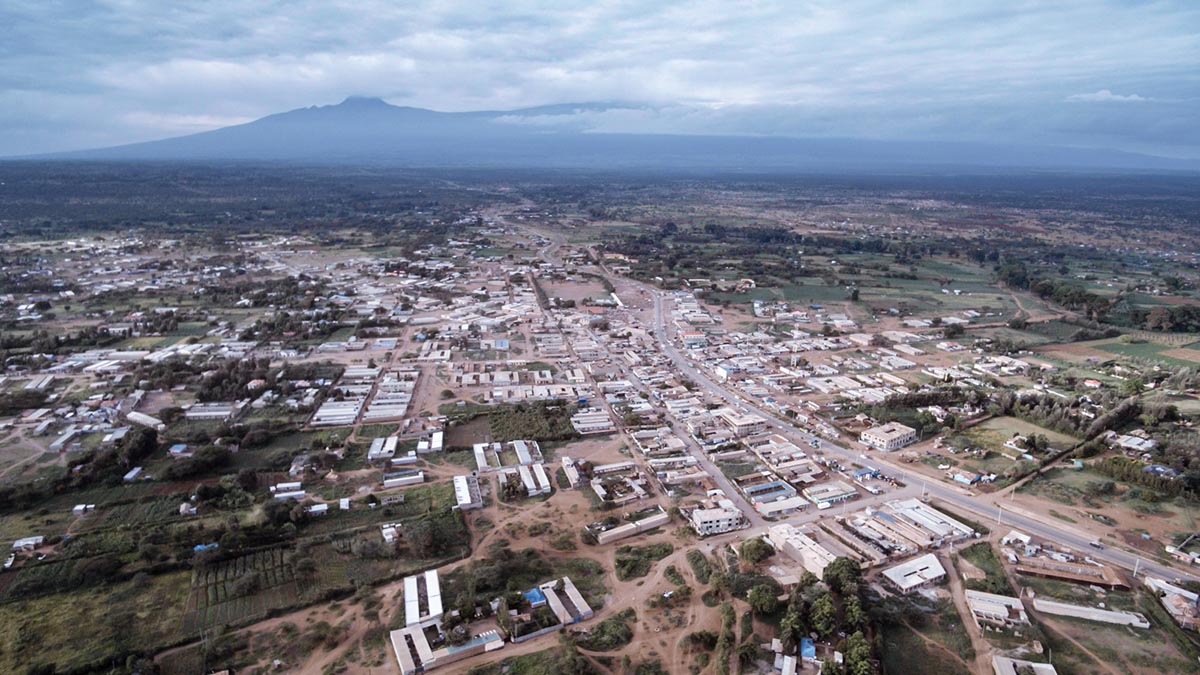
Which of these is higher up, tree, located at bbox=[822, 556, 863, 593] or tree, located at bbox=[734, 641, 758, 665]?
tree, located at bbox=[822, 556, 863, 593]

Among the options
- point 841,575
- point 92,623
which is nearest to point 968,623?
point 841,575

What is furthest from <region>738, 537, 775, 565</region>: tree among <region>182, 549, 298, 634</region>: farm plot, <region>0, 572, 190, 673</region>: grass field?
<region>0, 572, 190, 673</region>: grass field

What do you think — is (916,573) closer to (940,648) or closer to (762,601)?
(940,648)

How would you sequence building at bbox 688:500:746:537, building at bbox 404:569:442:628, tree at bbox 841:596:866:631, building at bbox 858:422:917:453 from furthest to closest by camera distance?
building at bbox 858:422:917:453 < building at bbox 688:500:746:537 < building at bbox 404:569:442:628 < tree at bbox 841:596:866:631

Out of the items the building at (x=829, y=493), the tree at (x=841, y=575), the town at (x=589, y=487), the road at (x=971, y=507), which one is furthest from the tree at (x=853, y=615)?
the building at (x=829, y=493)

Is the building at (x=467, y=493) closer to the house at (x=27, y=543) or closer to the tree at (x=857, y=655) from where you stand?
the tree at (x=857, y=655)

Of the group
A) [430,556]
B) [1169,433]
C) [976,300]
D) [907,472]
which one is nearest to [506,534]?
[430,556]

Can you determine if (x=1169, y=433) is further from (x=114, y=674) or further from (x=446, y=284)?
(x=446, y=284)

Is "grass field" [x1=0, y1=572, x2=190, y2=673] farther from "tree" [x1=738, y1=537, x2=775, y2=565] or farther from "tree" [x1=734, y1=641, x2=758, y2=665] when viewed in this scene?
"tree" [x1=738, y1=537, x2=775, y2=565]
